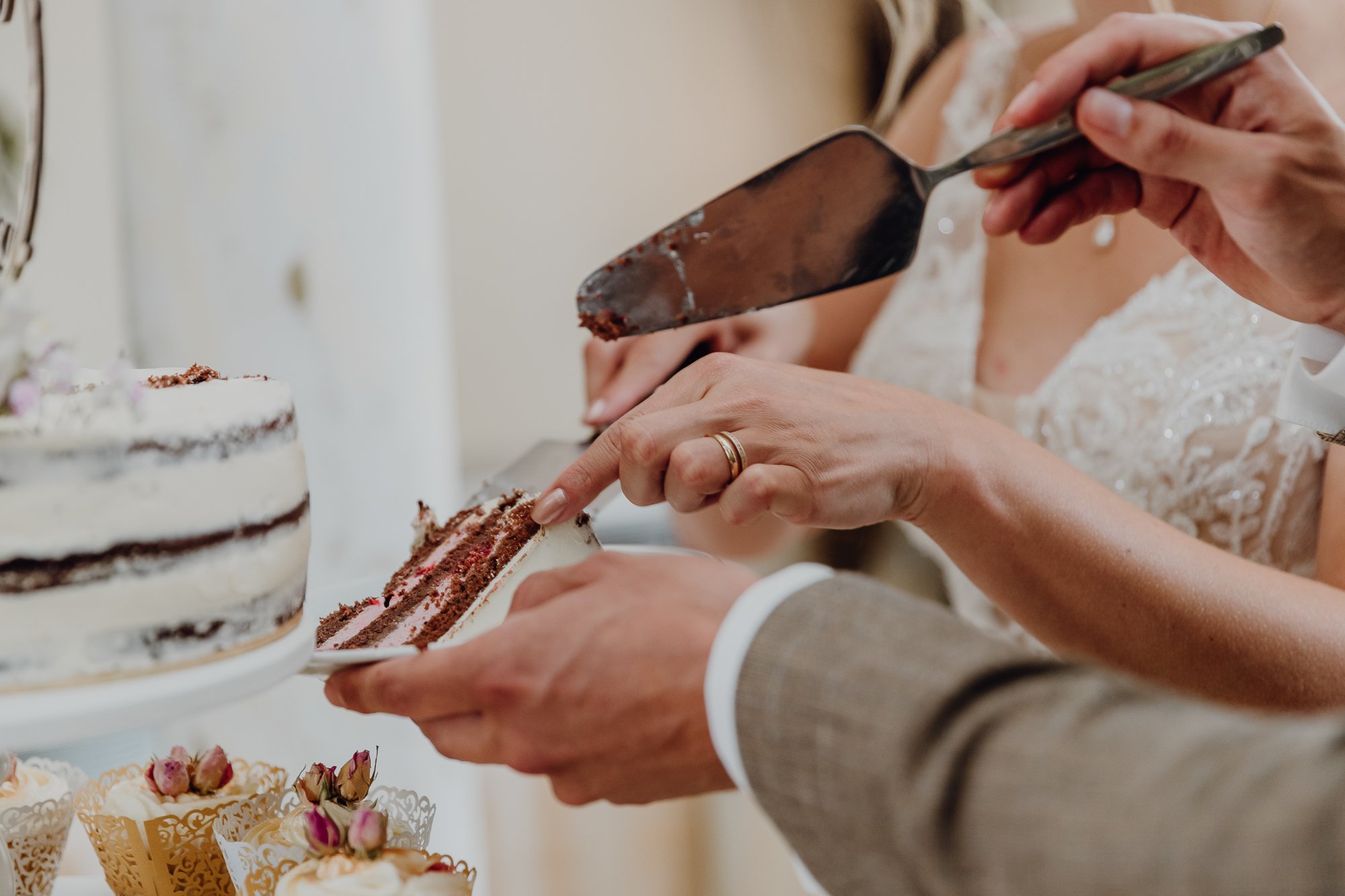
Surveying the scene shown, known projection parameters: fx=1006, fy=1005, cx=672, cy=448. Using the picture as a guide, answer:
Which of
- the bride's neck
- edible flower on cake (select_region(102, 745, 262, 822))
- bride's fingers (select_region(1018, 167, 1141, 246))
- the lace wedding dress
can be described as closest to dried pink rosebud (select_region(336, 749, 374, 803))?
edible flower on cake (select_region(102, 745, 262, 822))

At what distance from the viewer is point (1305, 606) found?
2.68 ft

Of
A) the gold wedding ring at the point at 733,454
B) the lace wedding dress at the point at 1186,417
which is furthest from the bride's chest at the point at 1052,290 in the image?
the gold wedding ring at the point at 733,454

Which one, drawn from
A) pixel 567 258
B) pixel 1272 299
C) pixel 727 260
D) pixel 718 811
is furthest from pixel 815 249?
pixel 718 811

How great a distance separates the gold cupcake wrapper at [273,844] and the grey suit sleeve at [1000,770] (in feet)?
1.01

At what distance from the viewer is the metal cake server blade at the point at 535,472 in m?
0.91

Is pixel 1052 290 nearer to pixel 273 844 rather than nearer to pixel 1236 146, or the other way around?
pixel 1236 146

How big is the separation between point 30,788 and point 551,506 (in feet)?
1.47

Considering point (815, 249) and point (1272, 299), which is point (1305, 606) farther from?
point (815, 249)

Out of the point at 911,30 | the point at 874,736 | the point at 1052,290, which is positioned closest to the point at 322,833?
the point at 874,736

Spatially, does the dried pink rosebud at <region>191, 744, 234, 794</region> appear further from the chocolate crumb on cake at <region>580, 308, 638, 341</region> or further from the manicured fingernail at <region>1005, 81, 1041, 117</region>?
the manicured fingernail at <region>1005, 81, 1041, 117</region>

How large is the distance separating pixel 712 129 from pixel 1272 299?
1.30 meters

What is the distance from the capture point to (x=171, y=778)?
711mm

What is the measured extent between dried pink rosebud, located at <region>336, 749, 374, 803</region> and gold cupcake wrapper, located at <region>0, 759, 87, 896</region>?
23 centimetres

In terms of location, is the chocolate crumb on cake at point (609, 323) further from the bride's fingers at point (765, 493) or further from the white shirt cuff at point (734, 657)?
the white shirt cuff at point (734, 657)
